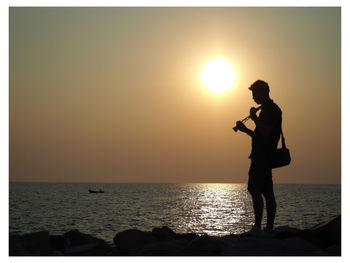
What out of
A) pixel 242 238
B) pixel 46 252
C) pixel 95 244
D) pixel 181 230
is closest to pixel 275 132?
pixel 242 238

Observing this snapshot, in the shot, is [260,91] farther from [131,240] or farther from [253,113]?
[131,240]

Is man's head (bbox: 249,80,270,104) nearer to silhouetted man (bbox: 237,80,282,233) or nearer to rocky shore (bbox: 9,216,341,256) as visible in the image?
silhouetted man (bbox: 237,80,282,233)

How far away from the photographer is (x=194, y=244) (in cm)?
754

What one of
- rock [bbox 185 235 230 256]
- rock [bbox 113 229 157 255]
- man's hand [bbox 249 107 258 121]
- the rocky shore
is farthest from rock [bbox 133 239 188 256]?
man's hand [bbox 249 107 258 121]

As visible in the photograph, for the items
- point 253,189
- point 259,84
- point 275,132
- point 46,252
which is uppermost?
point 259,84

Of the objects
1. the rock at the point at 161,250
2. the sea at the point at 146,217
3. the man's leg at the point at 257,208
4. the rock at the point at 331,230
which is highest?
the man's leg at the point at 257,208

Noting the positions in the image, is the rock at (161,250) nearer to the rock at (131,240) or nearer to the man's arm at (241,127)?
the rock at (131,240)

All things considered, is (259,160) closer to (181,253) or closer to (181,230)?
(181,253)

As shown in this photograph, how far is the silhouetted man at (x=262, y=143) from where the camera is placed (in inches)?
322

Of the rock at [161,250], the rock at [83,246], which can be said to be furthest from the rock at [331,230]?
the rock at [83,246]

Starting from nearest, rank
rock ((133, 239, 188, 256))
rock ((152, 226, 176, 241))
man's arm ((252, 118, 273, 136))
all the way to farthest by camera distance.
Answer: rock ((133, 239, 188, 256))
man's arm ((252, 118, 273, 136))
rock ((152, 226, 176, 241))

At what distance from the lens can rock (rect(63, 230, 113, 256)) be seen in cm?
868

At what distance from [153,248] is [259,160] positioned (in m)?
2.34

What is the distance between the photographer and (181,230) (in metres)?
33.5
